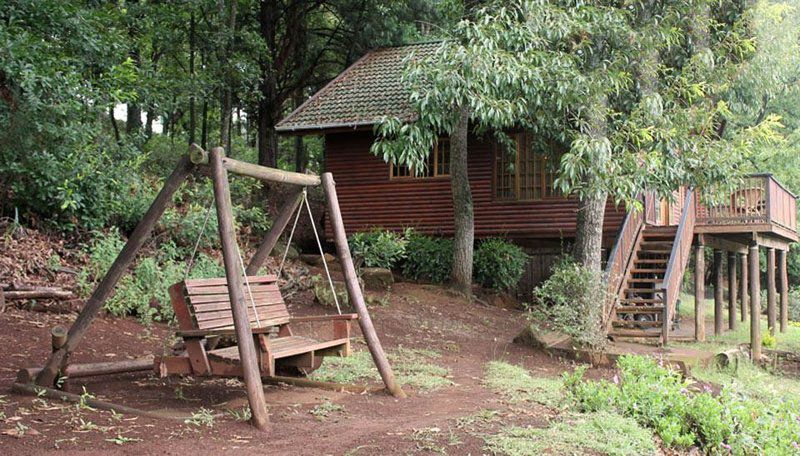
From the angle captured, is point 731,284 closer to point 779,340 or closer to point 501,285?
point 779,340

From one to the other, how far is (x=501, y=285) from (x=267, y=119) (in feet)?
33.9

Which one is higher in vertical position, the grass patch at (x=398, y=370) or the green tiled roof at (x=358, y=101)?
the green tiled roof at (x=358, y=101)

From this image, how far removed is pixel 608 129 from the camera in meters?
13.2

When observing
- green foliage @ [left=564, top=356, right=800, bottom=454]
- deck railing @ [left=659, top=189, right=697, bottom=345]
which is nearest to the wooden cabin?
deck railing @ [left=659, top=189, right=697, bottom=345]

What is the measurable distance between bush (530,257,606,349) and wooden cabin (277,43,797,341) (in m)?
4.89

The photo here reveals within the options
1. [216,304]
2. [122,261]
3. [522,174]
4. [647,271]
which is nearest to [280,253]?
[522,174]

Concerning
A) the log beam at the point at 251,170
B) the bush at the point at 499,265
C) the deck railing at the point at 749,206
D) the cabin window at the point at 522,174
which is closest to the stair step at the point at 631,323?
the deck railing at the point at 749,206

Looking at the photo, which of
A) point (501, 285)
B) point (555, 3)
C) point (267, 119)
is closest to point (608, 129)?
point (555, 3)

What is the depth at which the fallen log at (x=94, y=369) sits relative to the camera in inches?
249

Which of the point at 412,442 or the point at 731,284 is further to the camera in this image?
the point at 731,284

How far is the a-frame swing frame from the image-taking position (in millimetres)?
5637

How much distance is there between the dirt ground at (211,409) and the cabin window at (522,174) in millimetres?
8246

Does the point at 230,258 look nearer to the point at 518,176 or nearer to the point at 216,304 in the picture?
the point at 216,304

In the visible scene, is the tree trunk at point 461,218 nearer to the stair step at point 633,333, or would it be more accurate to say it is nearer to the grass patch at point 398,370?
the stair step at point 633,333
